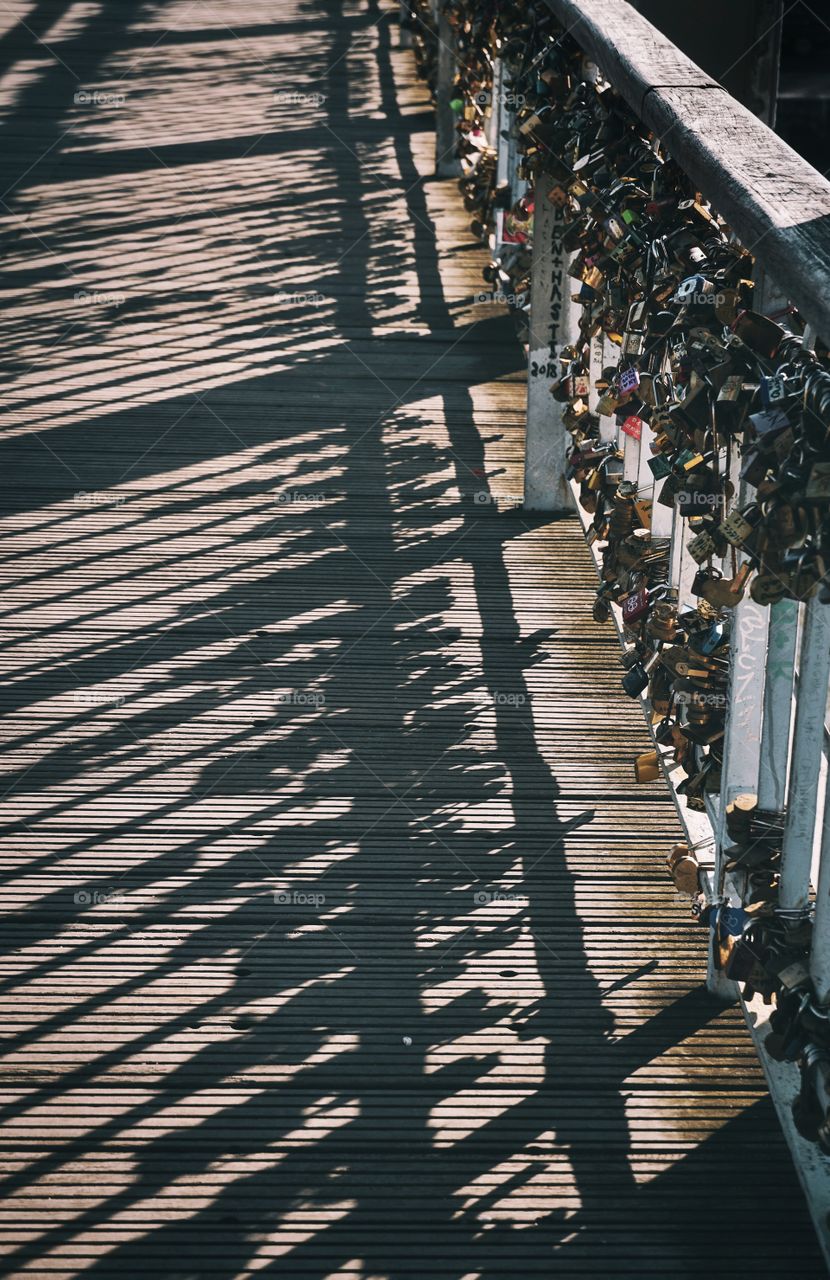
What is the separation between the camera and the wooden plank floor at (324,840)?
9.60ft

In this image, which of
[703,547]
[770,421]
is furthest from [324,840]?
[770,421]

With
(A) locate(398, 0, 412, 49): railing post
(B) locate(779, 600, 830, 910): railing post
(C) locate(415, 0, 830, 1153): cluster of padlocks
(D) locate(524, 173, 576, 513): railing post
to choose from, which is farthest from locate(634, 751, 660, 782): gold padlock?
(A) locate(398, 0, 412, 49): railing post

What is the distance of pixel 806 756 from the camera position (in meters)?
2.88

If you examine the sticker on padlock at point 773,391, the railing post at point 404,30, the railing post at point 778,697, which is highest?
the sticker on padlock at point 773,391

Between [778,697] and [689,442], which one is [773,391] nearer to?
[689,442]

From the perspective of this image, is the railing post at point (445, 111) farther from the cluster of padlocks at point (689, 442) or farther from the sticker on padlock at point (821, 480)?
the sticker on padlock at point (821, 480)

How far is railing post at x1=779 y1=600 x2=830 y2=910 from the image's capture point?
2734 mm

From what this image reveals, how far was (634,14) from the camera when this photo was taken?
163 inches

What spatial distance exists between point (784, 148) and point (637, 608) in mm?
1295

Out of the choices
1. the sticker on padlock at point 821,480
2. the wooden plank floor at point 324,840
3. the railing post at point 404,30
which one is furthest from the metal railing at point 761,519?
the railing post at point 404,30

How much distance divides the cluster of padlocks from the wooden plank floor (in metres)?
0.25

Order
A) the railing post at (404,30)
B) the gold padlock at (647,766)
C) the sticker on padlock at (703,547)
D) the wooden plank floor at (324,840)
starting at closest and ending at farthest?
the wooden plank floor at (324,840)
the sticker on padlock at (703,547)
the gold padlock at (647,766)
the railing post at (404,30)

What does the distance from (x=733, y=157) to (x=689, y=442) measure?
1.62 feet

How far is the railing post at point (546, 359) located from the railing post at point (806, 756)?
2627mm
